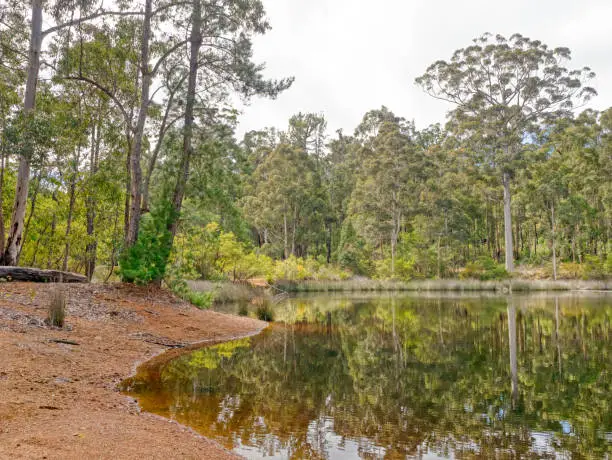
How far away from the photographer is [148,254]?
39.0ft

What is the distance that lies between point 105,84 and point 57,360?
1072cm

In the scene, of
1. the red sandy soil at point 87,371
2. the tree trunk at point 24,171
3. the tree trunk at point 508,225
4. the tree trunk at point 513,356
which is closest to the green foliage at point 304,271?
the tree trunk at point 508,225

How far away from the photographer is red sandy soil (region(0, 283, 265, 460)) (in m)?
3.42

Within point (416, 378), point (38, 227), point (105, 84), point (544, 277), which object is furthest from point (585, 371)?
point (544, 277)

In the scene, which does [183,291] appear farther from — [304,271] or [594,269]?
[594,269]

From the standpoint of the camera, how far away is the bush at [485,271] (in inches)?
1296

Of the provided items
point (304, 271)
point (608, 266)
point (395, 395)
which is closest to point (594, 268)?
point (608, 266)

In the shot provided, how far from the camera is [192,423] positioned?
4379mm

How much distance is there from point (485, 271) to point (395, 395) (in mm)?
31326

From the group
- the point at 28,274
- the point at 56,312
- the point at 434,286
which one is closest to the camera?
the point at 56,312

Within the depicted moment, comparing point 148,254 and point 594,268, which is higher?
point 148,254

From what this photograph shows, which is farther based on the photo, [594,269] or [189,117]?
[594,269]

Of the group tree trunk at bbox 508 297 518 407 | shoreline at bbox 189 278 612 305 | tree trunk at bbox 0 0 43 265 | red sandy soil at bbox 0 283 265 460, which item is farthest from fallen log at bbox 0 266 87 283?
shoreline at bbox 189 278 612 305

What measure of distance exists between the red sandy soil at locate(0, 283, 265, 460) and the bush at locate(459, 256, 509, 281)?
25808 millimetres
